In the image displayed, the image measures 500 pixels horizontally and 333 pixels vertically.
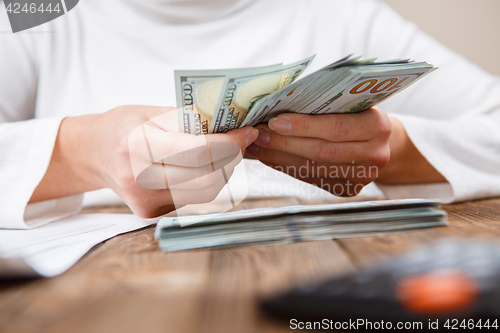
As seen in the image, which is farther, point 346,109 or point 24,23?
point 24,23

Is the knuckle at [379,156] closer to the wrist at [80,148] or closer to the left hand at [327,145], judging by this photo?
the left hand at [327,145]

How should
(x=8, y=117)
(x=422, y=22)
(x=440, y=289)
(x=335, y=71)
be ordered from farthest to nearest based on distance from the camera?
1. (x=422, y=22)
2. (x=8, y=117)
3. (x=335, y=71)
4. (x=440, y=289)

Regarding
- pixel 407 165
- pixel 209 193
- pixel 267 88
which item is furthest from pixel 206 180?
pixel 407 165

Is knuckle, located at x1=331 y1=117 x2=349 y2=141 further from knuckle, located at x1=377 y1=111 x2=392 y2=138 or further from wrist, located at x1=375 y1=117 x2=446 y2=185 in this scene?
wrist, located at x1=375 y1=117 x2=446 y2=185

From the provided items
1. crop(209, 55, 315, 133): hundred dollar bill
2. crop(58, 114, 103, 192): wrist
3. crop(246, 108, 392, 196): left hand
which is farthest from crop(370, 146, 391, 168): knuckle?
crop(58, 114, 103, 192): wrist

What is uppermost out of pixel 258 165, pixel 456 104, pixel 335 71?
pixel 335 71

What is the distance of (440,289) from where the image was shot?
8.5 inches

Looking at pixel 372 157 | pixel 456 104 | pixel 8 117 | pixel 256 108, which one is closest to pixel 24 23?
pixel 8 117

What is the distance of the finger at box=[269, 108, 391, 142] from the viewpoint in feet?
1.62

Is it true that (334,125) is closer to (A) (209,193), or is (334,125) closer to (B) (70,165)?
(A) (209,193)

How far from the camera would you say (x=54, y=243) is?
14.9 inches

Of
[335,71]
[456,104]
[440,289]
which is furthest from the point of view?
[456,104]

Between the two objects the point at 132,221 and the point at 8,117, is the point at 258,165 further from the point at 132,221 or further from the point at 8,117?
the point at 8,117

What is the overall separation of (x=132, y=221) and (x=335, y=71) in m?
0.40
